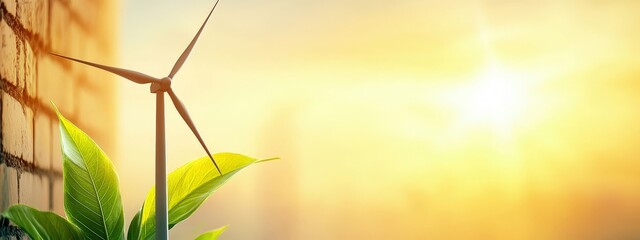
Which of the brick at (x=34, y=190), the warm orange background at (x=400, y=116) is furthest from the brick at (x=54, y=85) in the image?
the warm orange background at (x=400, y=116)

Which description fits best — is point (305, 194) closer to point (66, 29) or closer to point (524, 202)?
point (524, 202)

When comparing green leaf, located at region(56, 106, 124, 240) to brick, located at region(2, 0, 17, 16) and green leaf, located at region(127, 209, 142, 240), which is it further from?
brick, located at region(2, 0, 17, 16)

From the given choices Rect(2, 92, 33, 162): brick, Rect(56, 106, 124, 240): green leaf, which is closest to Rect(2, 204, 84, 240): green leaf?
Rect(56, 106, 124, 240): green leaf

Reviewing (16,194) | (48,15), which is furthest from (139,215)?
(48,15)

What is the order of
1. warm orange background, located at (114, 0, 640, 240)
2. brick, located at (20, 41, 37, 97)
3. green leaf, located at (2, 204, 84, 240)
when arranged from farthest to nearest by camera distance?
warm orange background, located at (114, 0, 640, 240) < brick, located at (20, 41, 37, 97) < green leaf, located at (2, 204, 84, 240)

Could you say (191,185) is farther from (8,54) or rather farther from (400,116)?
(400,116)

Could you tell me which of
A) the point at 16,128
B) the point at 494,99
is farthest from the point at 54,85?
the point at 494,99
